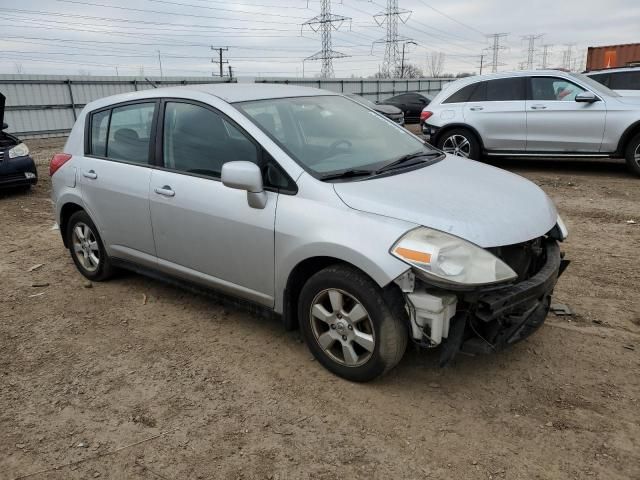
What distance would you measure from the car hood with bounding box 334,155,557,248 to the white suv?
19.6 ft

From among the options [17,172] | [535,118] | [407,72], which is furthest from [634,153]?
[407,72]

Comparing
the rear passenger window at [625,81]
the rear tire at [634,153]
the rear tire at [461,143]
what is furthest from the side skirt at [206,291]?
the rear passenger window at [625,81]

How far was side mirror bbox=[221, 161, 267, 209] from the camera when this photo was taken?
309 centimetres

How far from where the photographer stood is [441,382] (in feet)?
10.2

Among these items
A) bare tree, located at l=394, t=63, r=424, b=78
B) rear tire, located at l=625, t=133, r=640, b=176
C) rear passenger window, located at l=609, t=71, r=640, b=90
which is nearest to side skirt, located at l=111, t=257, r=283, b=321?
rear tire, located at l=625, t=133, r=640, b=176

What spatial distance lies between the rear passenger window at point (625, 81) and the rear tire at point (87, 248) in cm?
1004

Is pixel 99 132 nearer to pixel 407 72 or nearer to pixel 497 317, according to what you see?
pixel 497 317

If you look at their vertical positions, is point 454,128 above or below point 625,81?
below

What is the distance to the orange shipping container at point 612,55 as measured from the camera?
20688 millimetres

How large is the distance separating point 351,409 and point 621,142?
7534 mm

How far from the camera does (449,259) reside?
2.61 metres

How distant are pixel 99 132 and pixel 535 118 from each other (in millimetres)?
7161

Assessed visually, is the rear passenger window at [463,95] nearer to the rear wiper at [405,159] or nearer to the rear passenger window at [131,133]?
the rear wiper at [405,159]

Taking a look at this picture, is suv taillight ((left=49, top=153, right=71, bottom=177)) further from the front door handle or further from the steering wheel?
the steering wheel
